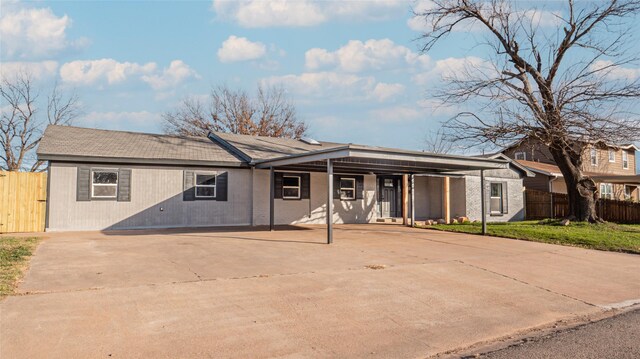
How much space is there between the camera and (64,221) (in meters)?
14.3

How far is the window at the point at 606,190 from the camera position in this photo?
30094 millimetres

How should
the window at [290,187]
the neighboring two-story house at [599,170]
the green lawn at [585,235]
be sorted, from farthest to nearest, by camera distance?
the neighboring two-story house at [599,170]
the window at [290,187]
the green lawn at [585,235]

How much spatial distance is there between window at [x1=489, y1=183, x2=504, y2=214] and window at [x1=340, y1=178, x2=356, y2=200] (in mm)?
7587

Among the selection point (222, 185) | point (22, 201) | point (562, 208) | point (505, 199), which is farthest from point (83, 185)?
point (562, 208)

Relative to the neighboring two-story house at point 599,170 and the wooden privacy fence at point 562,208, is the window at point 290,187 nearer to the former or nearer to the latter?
the neighboring two-story house at point 599,170

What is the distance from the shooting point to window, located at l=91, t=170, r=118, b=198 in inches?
581

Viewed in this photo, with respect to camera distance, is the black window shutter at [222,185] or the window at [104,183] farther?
the black window shutter at [222,185]

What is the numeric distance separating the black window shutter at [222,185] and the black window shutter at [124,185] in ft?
10.0

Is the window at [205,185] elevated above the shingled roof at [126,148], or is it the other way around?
the shingled roof at [126,148]

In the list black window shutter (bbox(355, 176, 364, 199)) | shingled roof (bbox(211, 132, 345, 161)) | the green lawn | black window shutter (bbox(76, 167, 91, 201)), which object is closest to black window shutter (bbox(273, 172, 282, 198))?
shingled roof (bbox(211, 132, 345, 161))

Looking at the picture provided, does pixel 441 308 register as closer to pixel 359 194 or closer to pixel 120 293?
pixel 120 293

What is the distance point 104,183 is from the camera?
14.9 meters

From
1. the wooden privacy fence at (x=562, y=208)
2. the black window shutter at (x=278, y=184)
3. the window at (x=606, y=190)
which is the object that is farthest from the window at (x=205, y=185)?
the window at (x=606, y=190)

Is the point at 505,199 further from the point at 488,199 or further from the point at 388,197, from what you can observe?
the point at 388,197
